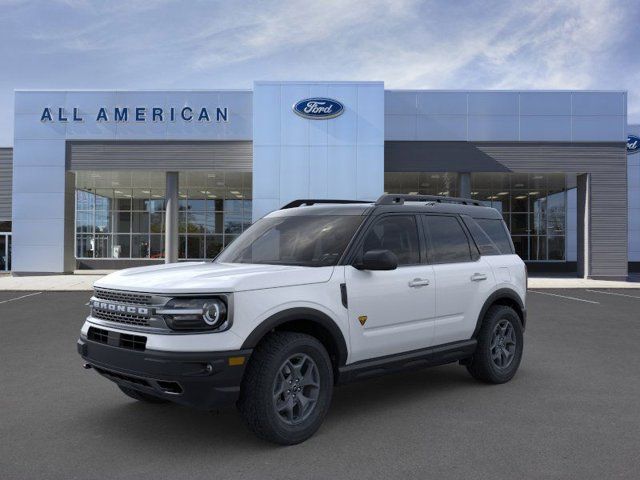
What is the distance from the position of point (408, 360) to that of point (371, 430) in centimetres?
81

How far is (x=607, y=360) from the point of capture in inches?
290

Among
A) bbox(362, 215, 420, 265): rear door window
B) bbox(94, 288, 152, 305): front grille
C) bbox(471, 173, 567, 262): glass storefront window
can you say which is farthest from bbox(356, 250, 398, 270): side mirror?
bbox(471, 173, 567, 262): glass storefront window

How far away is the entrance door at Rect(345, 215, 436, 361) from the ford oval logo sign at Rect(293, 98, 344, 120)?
717 inches

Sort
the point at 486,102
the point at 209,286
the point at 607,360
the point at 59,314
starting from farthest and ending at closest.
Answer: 1. the point at 486,102
2. the point at 59,314
3. the point at 607,360
4. the point at 209,286

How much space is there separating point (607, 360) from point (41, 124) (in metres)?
25.4

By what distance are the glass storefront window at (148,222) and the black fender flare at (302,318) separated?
28881 mm

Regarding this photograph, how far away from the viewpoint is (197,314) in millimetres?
3852

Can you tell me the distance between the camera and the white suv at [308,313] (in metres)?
3.88

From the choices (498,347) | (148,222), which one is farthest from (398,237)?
(148,222)

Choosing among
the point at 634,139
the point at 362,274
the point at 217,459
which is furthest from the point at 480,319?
the point at 634,139

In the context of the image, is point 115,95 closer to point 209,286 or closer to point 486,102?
point 486,102

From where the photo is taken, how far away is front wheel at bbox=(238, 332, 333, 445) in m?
3.97

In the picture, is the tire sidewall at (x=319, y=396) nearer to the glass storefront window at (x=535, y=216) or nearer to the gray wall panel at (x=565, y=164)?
the gray wall panel at (x=565, y=164)

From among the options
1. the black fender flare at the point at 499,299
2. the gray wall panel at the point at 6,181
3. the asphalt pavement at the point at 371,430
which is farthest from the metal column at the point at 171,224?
the black fender flare at the point at 499,299
